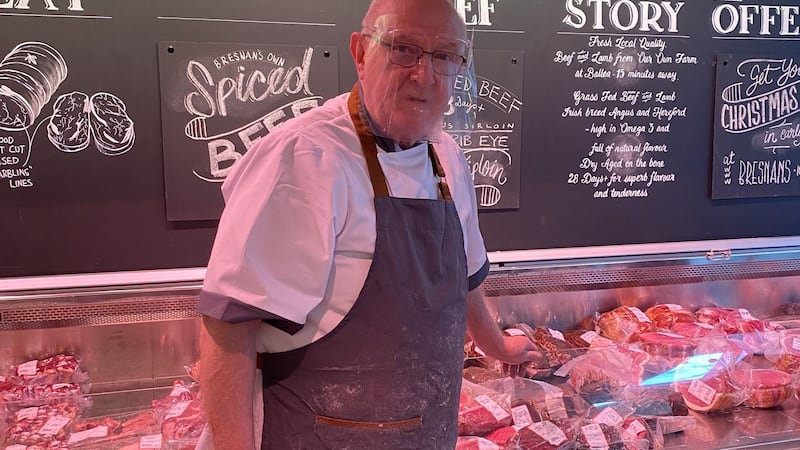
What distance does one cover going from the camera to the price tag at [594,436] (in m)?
2.09

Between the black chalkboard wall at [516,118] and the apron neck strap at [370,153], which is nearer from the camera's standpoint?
the apron neck strap at [370,153]

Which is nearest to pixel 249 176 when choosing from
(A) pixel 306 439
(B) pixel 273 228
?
(B) pixel 273 228

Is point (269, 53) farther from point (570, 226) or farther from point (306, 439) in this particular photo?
point (306, 439)

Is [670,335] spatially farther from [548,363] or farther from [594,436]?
[594,436]

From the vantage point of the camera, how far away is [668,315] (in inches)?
118

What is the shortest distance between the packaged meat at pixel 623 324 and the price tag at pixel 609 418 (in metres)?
0.64

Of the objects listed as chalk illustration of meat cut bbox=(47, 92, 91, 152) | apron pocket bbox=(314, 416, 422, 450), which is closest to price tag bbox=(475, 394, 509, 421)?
apron pocket bbox=(314, 416, 422, 450)

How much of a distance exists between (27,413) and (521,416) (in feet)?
5.08

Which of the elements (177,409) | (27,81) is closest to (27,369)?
(177,409)

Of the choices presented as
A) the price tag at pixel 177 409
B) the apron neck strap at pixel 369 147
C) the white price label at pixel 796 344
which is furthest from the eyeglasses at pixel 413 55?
the white price label at pixel 796 344

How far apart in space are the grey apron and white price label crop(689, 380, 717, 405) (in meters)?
1.31

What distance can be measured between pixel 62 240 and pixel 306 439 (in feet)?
5.93

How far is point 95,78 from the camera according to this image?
2668 millimetres

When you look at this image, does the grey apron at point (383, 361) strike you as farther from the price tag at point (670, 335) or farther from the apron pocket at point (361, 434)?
the price tag at point (670, 335)
